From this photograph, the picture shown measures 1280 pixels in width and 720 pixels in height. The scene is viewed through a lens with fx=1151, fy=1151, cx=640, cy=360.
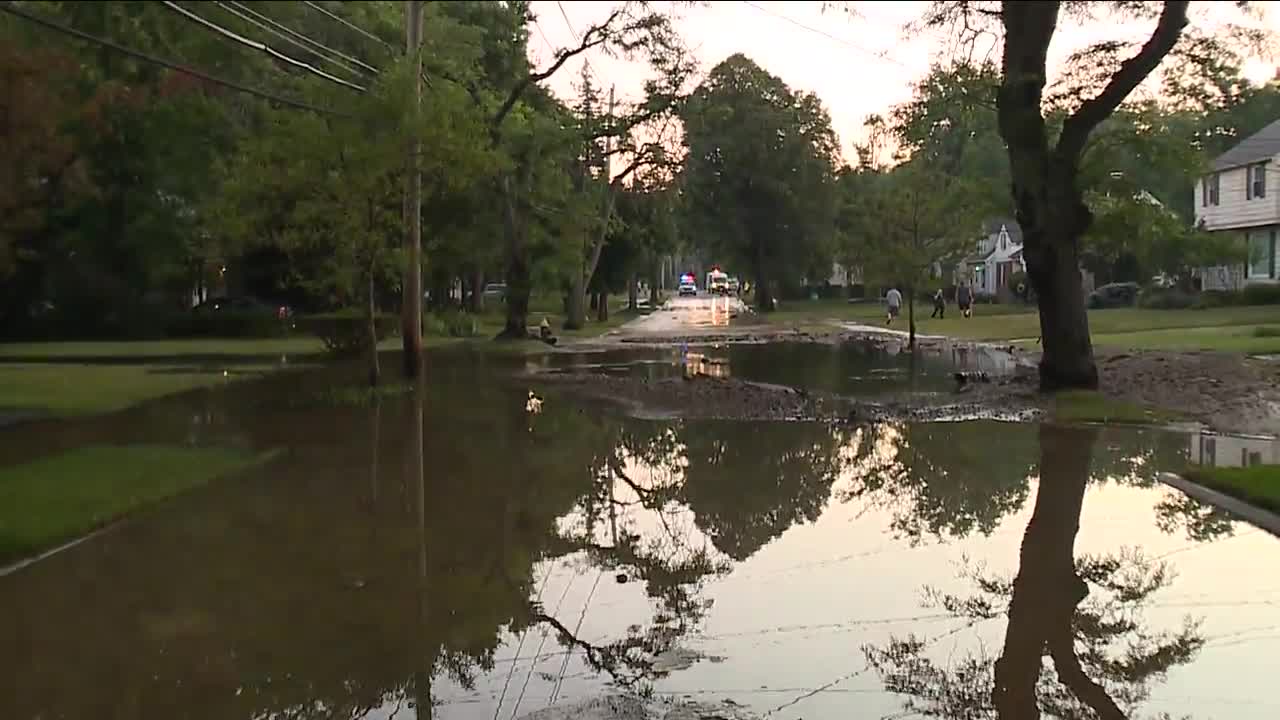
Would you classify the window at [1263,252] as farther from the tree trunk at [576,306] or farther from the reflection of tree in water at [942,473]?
the reflection of tree in water at [942,473]

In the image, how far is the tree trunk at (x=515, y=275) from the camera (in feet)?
136

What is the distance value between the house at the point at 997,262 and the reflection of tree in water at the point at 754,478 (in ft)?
190

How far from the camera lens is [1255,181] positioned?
46250mm

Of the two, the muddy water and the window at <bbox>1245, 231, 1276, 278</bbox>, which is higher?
the window at <bbox>1245, 231, 1276, 278</bbox>

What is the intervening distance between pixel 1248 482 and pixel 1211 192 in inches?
1748

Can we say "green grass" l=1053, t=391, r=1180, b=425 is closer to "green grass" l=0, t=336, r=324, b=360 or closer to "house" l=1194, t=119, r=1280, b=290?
"green grass" l=0, t=336, r=324, b=360

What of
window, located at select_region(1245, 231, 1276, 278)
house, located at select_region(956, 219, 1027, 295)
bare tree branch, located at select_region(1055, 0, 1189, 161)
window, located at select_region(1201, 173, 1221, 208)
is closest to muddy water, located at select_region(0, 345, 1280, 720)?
bare tree branch, located at select_region(1055, 0, 1189, 161)

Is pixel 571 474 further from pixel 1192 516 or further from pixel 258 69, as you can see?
pixel 258 69

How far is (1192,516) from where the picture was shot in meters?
10.6

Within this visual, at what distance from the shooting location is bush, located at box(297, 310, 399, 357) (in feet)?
109

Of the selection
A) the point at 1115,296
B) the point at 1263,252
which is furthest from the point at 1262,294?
the point at 1115,296

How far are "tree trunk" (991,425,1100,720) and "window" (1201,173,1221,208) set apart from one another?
42.1 meters

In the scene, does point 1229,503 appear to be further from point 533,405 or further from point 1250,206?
point 1250,206

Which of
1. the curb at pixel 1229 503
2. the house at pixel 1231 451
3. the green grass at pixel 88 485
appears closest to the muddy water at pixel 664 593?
the curb at pixel 1229 503
